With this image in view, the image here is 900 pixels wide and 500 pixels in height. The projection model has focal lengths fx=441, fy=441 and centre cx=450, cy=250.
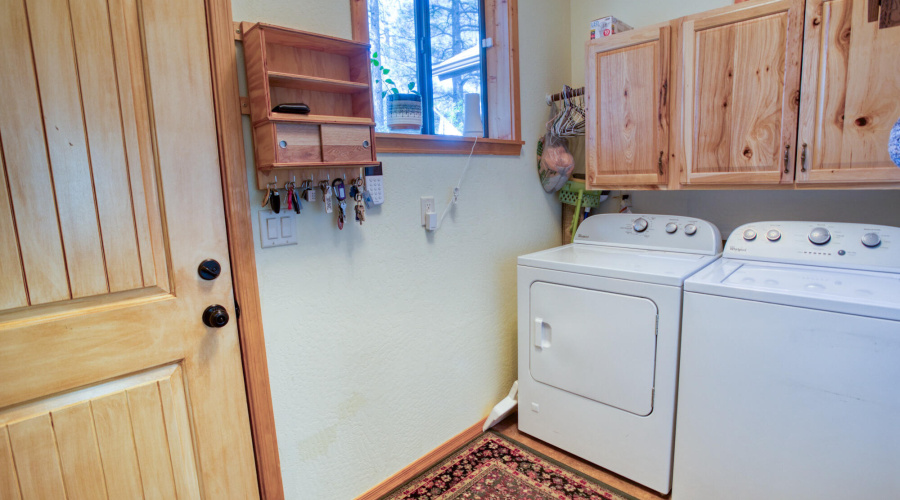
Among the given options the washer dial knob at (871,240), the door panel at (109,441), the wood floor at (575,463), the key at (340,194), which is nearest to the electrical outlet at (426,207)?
the key at (340,194)

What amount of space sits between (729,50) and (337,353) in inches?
73.0

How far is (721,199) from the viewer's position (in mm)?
2135

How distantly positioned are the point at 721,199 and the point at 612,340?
0.98 m

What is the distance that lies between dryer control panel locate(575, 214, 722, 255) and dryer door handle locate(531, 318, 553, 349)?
556mm

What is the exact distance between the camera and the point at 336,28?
147 centimetres

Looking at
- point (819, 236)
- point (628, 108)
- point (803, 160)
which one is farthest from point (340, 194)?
point (819, 236)

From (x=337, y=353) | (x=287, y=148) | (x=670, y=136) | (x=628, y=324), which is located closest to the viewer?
(x=287, y=148)

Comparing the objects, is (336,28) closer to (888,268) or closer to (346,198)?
(346,198)

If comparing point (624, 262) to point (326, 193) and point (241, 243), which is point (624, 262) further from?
point (241, 243)

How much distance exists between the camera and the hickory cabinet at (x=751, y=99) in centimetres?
144

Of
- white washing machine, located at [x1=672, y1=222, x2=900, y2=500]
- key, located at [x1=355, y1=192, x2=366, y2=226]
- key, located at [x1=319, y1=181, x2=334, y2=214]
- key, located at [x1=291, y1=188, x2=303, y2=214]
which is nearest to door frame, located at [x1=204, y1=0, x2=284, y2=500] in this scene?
key, located at [x1=291, y1=188, x2=303, y2=214]

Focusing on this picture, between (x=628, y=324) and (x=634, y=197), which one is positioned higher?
(x=634, y=197)

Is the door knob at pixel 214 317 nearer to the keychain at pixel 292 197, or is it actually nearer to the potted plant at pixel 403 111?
the keychain at pixel 292 197

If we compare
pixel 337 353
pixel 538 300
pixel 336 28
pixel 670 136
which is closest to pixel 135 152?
pixel 336 28
